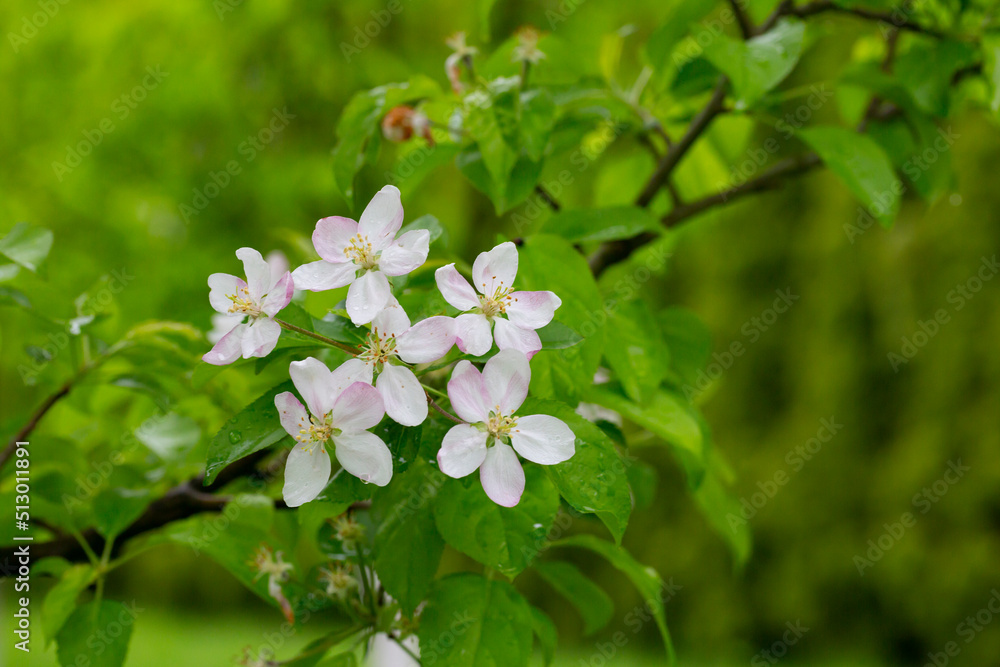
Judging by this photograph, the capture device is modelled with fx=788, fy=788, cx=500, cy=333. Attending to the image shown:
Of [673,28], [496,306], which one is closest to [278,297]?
[496,306]

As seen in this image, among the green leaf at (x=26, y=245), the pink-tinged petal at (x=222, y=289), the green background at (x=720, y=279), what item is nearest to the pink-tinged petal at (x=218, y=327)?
the green leaf at (x=26, y=245)

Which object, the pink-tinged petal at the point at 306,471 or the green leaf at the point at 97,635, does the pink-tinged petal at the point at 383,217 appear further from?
the green leaf at the point at 97,635

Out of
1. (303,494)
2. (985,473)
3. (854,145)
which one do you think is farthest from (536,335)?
(985,473)

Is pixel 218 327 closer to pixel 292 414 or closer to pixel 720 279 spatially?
pixel 292 414

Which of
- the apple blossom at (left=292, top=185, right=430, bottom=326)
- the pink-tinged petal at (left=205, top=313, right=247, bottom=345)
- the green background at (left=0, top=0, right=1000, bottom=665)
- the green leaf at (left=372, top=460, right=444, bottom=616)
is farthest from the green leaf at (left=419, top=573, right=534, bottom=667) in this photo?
the green background at (left=0, top=0, right=1000, bottom=665)

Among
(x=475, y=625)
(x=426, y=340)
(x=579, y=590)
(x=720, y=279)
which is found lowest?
(x=720, y=279)

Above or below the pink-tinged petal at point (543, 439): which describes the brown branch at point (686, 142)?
below
